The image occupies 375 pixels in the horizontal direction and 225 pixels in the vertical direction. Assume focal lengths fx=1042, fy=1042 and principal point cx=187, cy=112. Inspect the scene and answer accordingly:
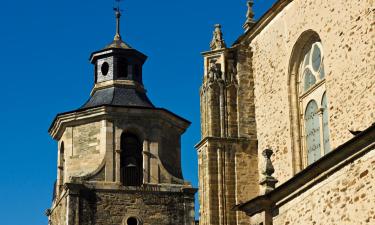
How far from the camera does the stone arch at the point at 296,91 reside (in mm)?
18484

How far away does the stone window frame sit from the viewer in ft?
60.3

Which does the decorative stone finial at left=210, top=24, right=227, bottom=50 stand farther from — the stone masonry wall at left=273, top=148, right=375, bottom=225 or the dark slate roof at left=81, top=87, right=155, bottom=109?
the dark slate roof at left=81, top=87, right=155, bottom=109

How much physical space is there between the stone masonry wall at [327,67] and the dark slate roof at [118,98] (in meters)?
15.2

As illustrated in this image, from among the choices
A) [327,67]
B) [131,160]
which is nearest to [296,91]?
[327,67]

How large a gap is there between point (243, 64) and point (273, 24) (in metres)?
1.30

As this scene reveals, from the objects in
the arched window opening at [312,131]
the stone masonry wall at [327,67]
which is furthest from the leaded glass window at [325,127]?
the stone masonry wall at [327,67]

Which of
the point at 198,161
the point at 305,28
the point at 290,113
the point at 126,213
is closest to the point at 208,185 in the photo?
the point at 198,161

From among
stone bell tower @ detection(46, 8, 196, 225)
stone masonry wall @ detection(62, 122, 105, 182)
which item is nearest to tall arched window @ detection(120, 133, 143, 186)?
stone bell tower @ detection(46, 8, 196, 225)

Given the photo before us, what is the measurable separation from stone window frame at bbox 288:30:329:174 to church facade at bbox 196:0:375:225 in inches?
0.7

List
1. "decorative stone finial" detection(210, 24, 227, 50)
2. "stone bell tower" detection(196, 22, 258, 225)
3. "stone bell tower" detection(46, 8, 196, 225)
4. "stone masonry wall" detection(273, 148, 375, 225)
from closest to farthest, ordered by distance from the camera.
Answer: "stone masonry wall" detection(273, 148, 375, 225) < "stone bell tower" detection(196, 22, 258, 225) < "decorative stone finial" detection(210, 24, 227, 50) < "stone bell tower" detection(46, 8, 196, 225)

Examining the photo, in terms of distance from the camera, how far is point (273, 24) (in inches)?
782

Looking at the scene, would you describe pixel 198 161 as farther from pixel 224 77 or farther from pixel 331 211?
pixel 331 211

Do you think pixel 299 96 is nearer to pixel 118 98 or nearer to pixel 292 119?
pixel 292 119

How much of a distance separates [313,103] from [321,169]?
2867 millimetres
